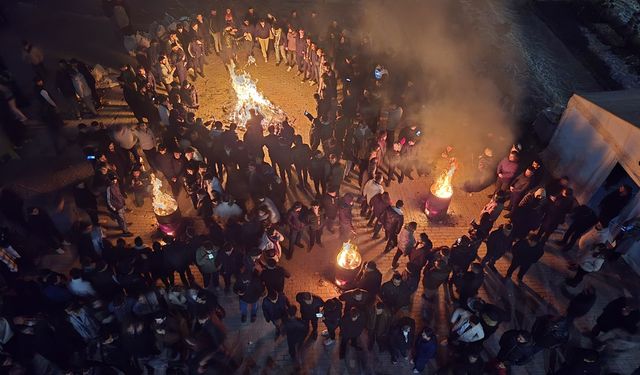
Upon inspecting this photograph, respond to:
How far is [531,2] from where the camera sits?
20375 millimetres

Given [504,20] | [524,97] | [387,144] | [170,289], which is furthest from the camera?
[504,20]

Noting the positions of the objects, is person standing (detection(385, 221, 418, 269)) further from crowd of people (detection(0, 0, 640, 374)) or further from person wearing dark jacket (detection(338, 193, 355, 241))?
person wearing dark jacket (detection(338, 193, 355, 241))

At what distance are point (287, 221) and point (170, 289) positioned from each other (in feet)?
9.20

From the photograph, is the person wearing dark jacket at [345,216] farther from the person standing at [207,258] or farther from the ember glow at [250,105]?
the ember glow at [250,105]

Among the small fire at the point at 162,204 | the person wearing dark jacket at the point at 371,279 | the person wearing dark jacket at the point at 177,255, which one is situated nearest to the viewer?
the person wearing dark jacket at the point at 371,279

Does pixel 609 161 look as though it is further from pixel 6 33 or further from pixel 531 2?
pixel 6 33

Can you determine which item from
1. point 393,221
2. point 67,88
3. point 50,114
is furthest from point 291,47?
point 393,221

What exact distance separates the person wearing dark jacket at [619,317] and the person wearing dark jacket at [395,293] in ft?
12.0

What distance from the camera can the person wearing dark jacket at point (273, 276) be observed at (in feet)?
24.5

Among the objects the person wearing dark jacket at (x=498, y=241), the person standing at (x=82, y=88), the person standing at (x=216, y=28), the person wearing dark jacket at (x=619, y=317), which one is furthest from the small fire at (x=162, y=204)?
the person wearing dark jacket at (x=619, y=317)

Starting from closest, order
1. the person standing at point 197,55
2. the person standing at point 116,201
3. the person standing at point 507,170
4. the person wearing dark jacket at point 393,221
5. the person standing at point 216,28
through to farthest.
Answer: the person wearing dark jacket at point 393,221
the person standing at point 116,201
the person standing at point 507,170
the person standing at point 197,55
the person standing at point 216,28

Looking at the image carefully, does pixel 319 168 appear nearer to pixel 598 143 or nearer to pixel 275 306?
pixel 275 306

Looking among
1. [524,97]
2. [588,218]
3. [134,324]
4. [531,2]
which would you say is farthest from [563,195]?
[531,2]

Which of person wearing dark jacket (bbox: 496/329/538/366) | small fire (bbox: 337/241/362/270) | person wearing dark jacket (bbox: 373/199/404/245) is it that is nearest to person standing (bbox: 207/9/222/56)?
person wearing dark jacket (bbox: 373/199/404/245)
